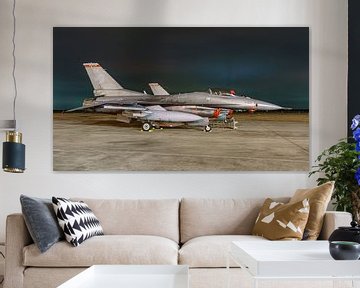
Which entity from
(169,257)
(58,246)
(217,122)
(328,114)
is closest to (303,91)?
(328,114)

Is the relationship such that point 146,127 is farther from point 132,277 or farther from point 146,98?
point 132,277

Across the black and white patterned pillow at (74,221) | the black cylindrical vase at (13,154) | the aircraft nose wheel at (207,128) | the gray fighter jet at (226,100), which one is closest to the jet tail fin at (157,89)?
the gray fighter jet at (226,100)

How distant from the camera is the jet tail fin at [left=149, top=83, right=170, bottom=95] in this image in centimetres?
581

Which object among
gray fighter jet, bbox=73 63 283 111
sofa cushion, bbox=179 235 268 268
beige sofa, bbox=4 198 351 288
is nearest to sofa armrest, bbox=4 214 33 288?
beige sofa, bbox=4 198 351 288

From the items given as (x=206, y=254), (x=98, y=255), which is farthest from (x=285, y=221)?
(x=98, y=255)

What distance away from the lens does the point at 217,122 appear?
5824 millimetres

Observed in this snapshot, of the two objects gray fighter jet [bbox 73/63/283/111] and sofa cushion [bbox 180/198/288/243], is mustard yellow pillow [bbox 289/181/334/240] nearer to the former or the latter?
sofa cushion [bbox 180/198/288/243]

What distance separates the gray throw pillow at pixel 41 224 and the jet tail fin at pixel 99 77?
5.42 ft

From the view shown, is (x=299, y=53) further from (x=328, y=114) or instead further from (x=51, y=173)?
(x=51, y=173)

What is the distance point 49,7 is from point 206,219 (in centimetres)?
235

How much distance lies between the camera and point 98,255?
421 cm

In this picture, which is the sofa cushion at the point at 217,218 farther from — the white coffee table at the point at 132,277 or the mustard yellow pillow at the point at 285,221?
the white coffee table at the point at 132,277

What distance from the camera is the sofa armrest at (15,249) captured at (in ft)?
13.9

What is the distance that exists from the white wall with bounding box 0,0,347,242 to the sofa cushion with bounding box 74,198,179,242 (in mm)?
785
